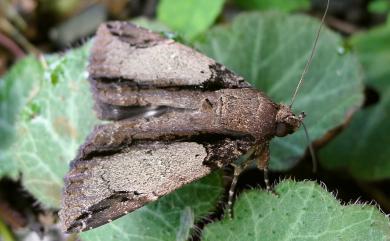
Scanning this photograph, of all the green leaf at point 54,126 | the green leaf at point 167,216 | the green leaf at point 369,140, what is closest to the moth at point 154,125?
the green leaf at point 167,216

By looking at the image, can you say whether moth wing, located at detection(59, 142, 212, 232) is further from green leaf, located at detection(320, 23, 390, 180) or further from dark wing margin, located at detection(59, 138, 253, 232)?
green leaf, located at detection(320, 23, 390, 180)

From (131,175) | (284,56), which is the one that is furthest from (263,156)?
(284,56)

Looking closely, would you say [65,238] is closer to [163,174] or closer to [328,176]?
[163,174]

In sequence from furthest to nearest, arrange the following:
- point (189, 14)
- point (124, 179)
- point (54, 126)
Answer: point (189, 14)
point (54, 126)
point (124, 179)

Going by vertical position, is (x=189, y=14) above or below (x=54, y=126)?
above

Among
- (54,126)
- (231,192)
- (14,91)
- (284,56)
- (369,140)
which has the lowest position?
(14,91)

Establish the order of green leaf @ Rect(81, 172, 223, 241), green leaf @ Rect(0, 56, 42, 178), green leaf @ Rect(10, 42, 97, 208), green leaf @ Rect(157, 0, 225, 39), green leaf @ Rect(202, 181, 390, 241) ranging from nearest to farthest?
green leaf @ Rect(202, 181, 390, 241) < green leaf @ Rect(81, 172, 223, 241) < green leaf @ Rect(10, 42, 97, 208) < green leaf @ Rect(157, 0, 225, 39) < green leaf @ Rect(0, 56, 42, 178)

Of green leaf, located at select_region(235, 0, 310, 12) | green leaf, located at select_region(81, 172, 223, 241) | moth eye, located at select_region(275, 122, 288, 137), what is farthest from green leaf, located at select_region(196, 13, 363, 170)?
green leaf, located at select_region(81, 172, 223, 241)

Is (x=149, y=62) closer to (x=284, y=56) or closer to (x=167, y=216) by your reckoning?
(x=167, y=216)
